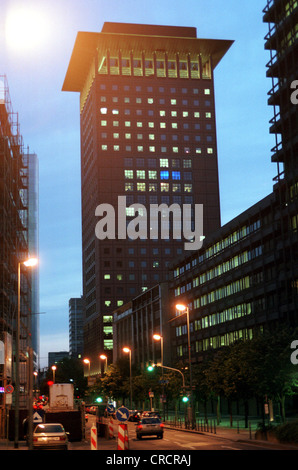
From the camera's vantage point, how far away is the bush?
1508 inches

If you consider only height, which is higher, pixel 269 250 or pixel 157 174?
pixel 157 174

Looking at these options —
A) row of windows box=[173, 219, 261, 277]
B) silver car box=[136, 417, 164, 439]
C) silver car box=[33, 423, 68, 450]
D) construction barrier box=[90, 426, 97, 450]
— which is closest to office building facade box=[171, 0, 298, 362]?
row of windows box=[173, 219, 261, 277]

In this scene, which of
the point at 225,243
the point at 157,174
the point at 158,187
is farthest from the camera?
the point at 157,174

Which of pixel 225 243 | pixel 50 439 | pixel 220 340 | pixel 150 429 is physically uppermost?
pixel 225 243

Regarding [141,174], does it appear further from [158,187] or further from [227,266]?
[227,266]

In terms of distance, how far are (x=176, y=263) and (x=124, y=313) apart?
141 feet

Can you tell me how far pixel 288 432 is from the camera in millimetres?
39125

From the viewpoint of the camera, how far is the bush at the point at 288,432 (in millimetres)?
38312

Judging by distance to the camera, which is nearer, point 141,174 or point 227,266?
point 227,266

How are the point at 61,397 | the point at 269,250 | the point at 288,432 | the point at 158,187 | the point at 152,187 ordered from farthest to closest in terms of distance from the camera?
the point at 158,187 < the point at 152,187 < the point at 269,250 < the point at 61,397 < the point at 288,432

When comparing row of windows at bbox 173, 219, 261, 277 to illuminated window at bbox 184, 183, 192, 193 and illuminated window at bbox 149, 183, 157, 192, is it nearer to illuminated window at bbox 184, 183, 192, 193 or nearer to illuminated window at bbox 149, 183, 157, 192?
illuminated window at bbox 149, 183, 157, 192

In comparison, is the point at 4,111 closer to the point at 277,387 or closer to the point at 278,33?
the point at 278,33

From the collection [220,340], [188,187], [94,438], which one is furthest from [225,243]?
[188,187]

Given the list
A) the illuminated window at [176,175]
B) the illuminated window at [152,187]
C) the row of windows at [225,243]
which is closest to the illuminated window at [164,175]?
the illuminated window at [176,175]
